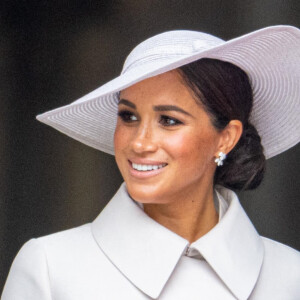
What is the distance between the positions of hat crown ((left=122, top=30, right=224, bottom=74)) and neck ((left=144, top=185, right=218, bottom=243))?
0.33 metres

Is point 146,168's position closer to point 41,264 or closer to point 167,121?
point 167,121

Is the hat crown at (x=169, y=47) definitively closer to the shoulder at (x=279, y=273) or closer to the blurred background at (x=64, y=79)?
the shoulder at (x=279, y=273)

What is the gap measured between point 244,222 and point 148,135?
415 millimetres

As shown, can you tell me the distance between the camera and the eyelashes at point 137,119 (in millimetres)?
2451

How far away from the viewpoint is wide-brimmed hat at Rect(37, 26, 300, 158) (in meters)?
2.40

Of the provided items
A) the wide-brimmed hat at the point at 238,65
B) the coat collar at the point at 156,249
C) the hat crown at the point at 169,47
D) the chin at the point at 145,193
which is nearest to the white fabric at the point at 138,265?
the coat collar at the point at 156,249

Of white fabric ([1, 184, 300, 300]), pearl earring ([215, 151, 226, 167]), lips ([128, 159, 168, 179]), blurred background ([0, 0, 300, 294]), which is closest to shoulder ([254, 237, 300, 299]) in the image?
white fabric ([1, 184, 300, 300])

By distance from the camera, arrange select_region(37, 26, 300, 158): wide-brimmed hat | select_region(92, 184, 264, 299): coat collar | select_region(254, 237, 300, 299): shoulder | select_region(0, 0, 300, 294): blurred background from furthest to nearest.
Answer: select_region(0, 0, 300, 294): blurred background, select_region(254, 237, 300, 299): shoulder, select_region(92, 184, 264, 299): coat collar, select_region(37, 26, 300, 158): wide-brimmed hat

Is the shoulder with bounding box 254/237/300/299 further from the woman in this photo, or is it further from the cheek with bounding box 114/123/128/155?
the cheek with bounding box 114/123/128/155

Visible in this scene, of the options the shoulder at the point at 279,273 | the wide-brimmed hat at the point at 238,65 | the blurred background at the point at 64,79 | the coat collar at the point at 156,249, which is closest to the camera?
the wide-brimmed hat at the point at 238,65

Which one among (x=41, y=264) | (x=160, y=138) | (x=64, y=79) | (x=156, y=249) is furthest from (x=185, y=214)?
(x=64, y=79)

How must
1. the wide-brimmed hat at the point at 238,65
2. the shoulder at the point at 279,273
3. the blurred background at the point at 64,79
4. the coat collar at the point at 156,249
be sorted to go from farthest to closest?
the blurred background at the point at 64,79 → the shoulder at the point at 279,273 → the coat collar at the point at 156,249 → the wide-brimmed hat at the point at 238,65

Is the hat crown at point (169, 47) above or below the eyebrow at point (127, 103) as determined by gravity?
above

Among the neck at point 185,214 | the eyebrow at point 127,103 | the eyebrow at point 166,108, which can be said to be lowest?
the neck at point 185,214
